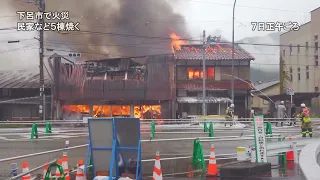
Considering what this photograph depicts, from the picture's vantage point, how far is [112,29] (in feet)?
164

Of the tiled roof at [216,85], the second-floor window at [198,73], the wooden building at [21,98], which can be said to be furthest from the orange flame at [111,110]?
the second-floor window at [198,73]

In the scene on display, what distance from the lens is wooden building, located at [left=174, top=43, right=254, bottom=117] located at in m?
38.1

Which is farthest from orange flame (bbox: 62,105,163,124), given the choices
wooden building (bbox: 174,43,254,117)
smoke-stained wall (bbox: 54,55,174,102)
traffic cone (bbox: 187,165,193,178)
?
traffic cone (bbox: 187,165,193,178)

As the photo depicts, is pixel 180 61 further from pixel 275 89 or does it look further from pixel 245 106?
pixel 275 89

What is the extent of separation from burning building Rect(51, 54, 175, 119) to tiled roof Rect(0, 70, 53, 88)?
281 cm

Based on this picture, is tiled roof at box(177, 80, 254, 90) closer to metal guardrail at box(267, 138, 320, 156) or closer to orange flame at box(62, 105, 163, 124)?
orange flame at box(62, 105, 163, 124)

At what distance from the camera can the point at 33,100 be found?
36.8m

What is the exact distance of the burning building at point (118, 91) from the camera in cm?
3600

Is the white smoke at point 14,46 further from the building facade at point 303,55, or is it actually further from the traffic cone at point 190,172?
the traffic cone at point 190,172

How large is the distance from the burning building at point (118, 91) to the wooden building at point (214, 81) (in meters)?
2.24

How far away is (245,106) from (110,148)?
1268 inches

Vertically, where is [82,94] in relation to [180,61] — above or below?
below

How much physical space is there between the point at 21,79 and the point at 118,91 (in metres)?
11.7

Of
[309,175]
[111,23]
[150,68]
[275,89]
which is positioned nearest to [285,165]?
[309,175]
